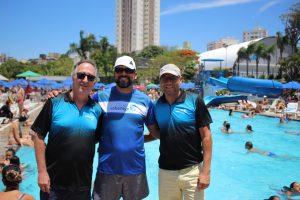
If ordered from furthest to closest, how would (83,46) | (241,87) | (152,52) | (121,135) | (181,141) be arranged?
(152,52) < (83,46) < (241,87) < (181,141) < (121,135)

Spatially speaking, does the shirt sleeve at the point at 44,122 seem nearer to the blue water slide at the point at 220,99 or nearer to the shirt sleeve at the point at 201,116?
the shirt sleeve at the point at 201,116

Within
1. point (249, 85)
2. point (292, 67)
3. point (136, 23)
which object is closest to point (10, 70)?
point (292, 67)

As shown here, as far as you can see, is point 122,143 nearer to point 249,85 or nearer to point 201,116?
point 201,116

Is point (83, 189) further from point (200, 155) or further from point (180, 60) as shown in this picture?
point (180, 60)

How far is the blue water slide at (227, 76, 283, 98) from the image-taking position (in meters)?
24.1

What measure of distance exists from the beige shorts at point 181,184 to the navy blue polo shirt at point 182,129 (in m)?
0.06

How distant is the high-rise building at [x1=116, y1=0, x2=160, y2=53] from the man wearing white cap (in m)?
132

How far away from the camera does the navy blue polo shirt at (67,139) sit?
2.82 metres

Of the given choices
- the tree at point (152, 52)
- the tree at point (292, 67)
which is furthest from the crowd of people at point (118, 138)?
the tree at point (152, 52)

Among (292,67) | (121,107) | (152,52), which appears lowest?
(121,107)

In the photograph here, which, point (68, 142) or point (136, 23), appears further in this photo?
point (136, 23)

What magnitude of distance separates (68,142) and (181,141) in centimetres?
107

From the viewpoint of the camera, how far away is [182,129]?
10.5ft

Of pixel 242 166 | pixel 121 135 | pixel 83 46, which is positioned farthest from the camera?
pixel 83 46
